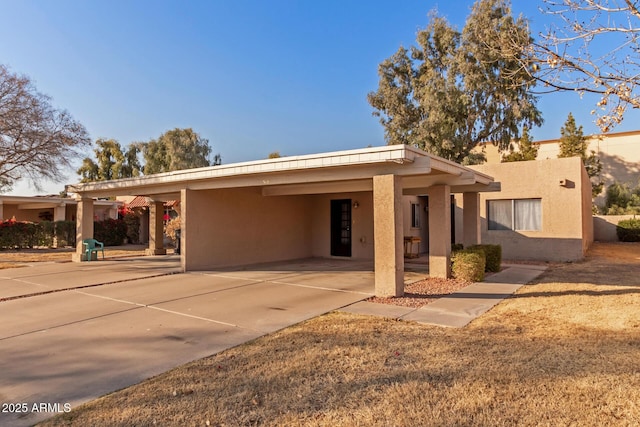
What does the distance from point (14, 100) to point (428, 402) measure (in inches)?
605

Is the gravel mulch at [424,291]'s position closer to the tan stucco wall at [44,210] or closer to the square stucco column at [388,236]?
the square stucco column at [388,236]

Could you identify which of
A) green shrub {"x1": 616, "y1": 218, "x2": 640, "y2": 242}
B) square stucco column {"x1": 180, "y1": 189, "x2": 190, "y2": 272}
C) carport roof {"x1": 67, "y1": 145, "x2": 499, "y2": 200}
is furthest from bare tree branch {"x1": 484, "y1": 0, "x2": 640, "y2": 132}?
green shrub {"x1": 616, "y1": 218, "x2": 640, "y2": 242}

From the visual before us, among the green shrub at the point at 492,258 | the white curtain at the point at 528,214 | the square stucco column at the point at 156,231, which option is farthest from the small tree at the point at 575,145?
the square stucco column at the point at 156,231

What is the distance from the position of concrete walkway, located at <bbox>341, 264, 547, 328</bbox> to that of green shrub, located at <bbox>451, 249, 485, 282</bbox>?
28 cm

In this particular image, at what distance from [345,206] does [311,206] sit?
157cm

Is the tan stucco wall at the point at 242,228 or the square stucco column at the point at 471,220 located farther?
the square stucco column at the point at 471,220

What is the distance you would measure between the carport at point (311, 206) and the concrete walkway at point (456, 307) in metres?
0.85

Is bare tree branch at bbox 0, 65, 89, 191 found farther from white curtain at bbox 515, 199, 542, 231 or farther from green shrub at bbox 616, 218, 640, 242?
green shrub at bbox 616, 218, 640, 242

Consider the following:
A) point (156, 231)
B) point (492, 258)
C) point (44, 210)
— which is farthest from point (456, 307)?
point (44, 210)

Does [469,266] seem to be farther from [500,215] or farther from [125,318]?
[125,318]

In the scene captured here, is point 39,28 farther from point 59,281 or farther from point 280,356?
point 280,356

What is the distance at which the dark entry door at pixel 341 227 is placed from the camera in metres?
15.4

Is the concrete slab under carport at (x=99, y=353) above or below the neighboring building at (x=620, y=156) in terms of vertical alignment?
below

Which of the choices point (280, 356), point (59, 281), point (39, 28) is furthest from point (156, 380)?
point (39, 28)
